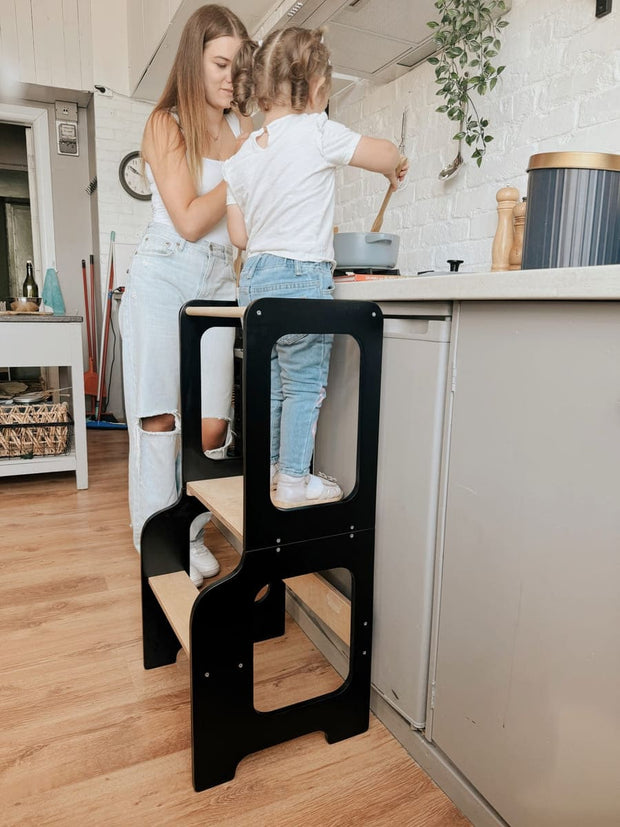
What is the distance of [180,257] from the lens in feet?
5.41

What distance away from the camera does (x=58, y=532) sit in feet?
7.52

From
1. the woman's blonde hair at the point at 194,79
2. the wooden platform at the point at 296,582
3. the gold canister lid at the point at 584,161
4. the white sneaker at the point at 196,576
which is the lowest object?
the white sneaker at the point at 196,576

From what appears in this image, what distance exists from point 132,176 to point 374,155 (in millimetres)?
3469

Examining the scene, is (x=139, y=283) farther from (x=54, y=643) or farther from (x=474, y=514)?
(x=474, y=514)

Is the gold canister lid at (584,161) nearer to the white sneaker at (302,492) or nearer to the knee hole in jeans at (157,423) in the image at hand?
the white sneaker at (302,492)

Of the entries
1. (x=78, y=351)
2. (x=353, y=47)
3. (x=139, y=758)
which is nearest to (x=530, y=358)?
(x=139, y=758)

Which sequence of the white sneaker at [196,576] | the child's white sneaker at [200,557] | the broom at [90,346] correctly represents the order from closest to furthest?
1. the white sneaker at [196,576]
2. the child's white sneaker at [200,557]
3. the broom at [90,346]

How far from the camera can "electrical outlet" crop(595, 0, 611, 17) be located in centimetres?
143

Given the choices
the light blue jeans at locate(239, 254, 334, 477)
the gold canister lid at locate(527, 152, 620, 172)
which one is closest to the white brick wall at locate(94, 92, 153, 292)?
Answer: the light blue jeans at locate(239, 254, 334, 477)

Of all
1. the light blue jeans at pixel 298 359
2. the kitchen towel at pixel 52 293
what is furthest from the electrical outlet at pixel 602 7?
the kitchen towel at pixel 52 293

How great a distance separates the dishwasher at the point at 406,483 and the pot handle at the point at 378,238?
0.32m

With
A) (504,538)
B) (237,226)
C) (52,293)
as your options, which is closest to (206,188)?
(237,226)

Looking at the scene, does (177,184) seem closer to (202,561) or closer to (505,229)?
(505,229)

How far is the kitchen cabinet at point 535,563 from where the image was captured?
75 centimetres
